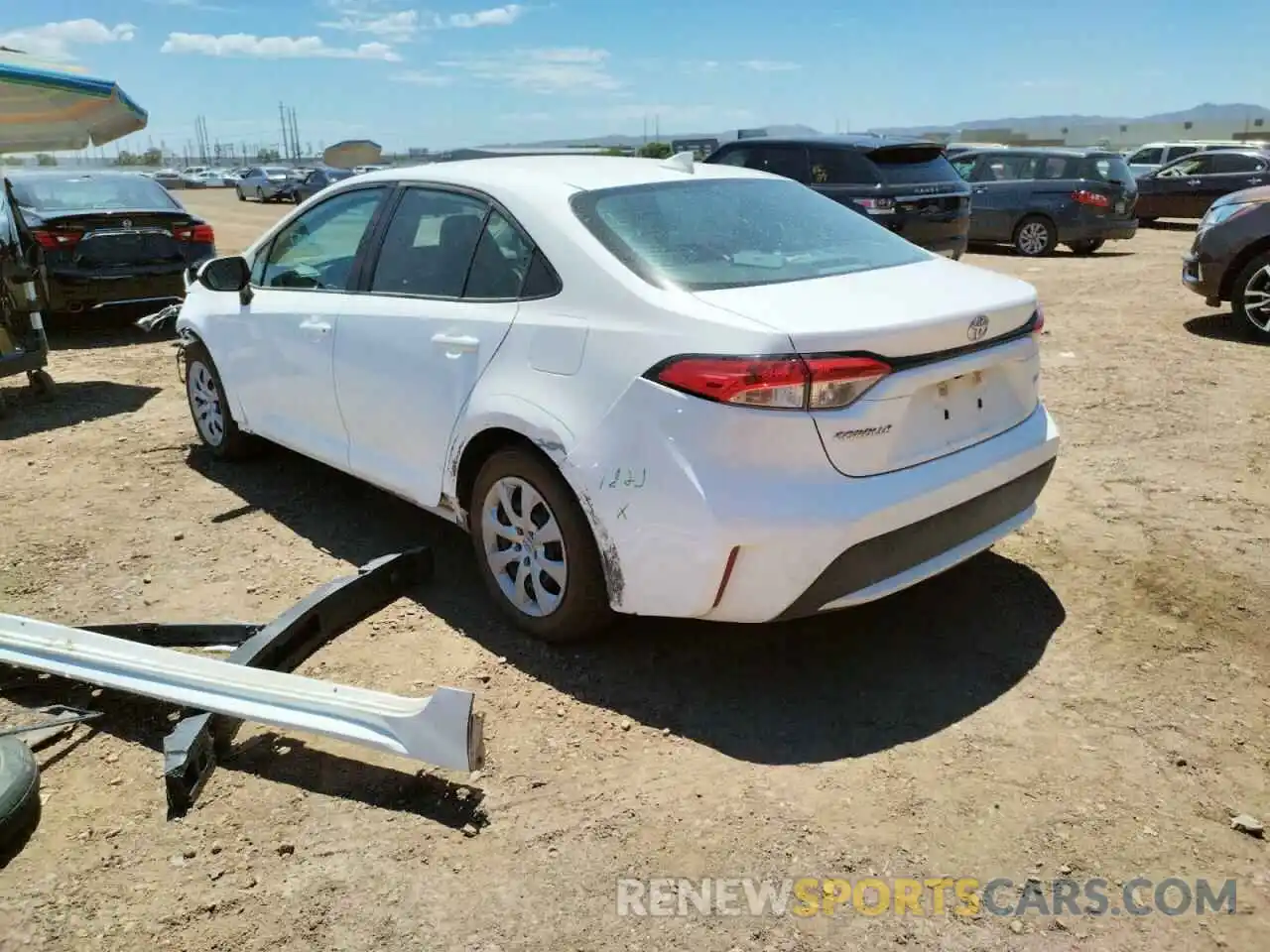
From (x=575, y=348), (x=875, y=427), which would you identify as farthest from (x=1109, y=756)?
(x=575, y=348)

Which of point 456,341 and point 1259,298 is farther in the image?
point 1259,298

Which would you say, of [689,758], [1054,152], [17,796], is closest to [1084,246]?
[1054,152]

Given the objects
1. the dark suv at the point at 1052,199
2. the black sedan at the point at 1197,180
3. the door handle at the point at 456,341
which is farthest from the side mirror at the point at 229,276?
the black sedan at the point at 1197,180

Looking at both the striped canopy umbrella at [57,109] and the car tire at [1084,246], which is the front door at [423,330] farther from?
the car tire at [1084,246]

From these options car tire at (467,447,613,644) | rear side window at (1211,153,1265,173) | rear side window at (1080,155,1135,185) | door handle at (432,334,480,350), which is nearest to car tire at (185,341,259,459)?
door handle at (432,334,480,350)

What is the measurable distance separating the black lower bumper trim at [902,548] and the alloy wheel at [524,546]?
84 cm

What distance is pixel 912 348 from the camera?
9.91 ft

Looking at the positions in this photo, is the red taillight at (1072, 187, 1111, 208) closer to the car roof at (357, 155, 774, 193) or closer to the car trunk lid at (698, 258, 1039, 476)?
the car roof at (357, 155, 774, 193)

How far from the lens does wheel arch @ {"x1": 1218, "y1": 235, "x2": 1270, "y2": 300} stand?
839 centimetres

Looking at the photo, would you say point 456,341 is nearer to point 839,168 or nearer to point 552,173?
point 552,173

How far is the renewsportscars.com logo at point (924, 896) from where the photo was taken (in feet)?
7.97

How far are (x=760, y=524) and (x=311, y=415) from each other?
2537mm

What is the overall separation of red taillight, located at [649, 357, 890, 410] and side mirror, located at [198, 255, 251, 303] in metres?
2.95

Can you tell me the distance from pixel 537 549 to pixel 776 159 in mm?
9037
